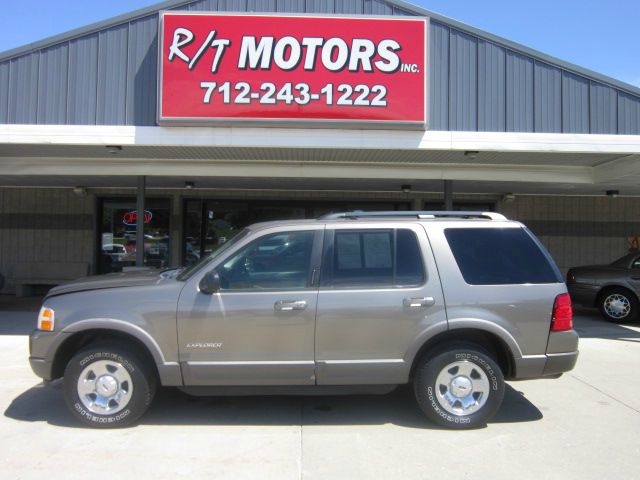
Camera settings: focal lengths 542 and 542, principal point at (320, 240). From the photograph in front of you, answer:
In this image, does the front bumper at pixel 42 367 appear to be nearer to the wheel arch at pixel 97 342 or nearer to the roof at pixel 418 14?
the wheel arch at pixel 97 342

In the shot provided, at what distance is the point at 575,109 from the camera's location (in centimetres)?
847

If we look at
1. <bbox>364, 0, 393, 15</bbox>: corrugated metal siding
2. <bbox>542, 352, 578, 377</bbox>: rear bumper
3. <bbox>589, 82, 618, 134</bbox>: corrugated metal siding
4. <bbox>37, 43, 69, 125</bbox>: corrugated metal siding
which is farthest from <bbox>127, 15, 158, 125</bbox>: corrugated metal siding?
<bbox>589, 82, 618, 134</bbox>: corrugated metal siding

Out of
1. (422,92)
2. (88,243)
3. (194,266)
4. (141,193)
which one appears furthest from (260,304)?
(88,243)

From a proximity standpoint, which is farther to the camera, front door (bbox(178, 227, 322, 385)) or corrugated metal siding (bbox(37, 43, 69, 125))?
corrugated metal siding (bbox(37, 43, 69, 125))

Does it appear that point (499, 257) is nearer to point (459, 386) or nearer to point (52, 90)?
point (459, 386)

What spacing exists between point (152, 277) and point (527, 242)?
3492 millimetres

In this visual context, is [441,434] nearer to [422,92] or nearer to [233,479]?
[233,479]

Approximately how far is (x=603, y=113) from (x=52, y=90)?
8.50 m

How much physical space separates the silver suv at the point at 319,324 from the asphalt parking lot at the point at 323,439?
0.31 m

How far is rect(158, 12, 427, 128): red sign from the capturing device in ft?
26.2

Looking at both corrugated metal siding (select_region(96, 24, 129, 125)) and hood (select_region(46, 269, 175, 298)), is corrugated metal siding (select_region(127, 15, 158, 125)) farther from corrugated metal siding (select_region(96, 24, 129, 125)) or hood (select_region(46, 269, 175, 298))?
hood (select_region(46, 269, 175, 298))

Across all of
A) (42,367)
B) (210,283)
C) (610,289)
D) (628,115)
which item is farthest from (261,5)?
(610,289)

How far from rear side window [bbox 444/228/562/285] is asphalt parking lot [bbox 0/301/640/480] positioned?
136 centimetres

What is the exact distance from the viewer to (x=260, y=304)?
4.61m
